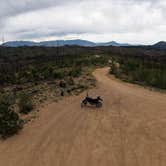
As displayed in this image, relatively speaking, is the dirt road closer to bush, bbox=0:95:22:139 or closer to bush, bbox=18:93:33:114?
bush, bbox=0:95:22:139

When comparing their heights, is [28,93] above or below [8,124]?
below

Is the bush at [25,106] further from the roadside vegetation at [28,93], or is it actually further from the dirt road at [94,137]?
the dirt road at [94,137]

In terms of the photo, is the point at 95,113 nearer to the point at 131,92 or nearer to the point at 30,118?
the point at 30,118

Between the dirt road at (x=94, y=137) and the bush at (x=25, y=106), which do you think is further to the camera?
the bush at (x=25, y=106)

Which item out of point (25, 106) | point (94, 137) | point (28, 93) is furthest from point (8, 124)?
point (28, 93)

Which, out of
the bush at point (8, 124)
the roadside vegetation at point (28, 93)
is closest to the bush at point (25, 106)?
the roadside vegetation at point (28, 93)

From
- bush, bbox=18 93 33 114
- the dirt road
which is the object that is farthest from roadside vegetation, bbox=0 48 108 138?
the dirt road

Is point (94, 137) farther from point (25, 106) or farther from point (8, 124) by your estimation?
point (25, 106)

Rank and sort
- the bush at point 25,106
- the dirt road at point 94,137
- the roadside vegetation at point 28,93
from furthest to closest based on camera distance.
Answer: the bush at point 25,106 → the roadside vegetation at point 28,93 → the dirt road at point 94,137

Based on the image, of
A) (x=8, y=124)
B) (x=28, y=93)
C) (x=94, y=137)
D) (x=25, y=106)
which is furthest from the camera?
(x=28, y=93)

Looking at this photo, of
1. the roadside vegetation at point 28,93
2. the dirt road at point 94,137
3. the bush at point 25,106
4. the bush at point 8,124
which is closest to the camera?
the dirt road at point 94,137
